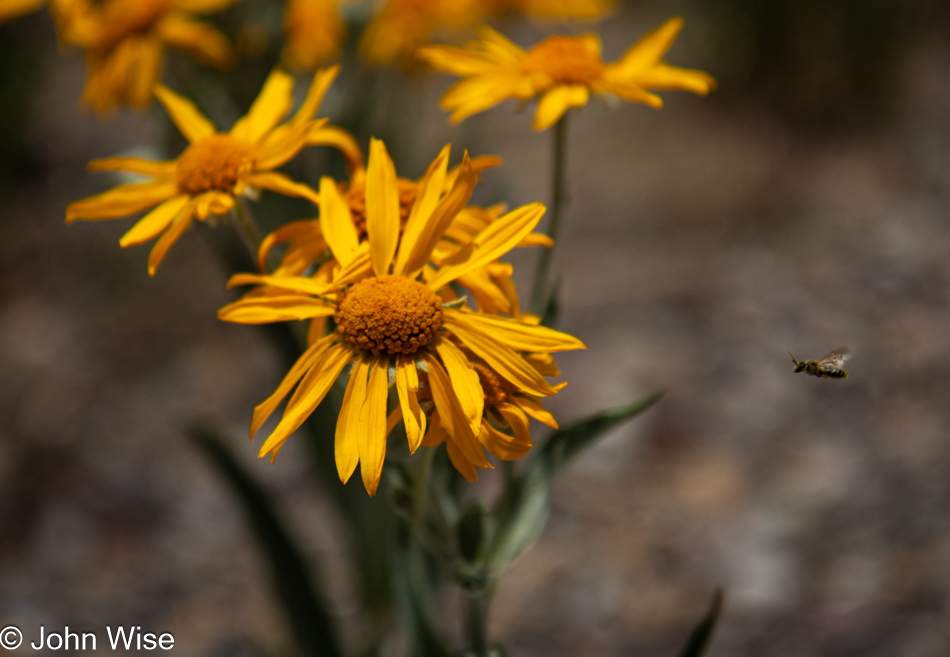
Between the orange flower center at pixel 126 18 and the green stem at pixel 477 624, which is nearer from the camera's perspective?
the green stem at pixel 477 624

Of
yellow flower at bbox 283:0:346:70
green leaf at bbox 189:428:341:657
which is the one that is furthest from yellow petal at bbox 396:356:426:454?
yellow flower at bbox 283:0:346:70

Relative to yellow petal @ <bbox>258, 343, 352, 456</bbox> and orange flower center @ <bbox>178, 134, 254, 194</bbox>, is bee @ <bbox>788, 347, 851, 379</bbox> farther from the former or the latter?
orange flower center @ <bbox>178, 134, 254, 194</bbox>

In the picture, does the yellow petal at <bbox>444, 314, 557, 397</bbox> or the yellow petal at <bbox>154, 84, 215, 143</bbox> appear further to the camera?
the yellow petal at <bbox>154, 84, 215, 143</bbox>

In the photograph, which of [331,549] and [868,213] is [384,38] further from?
[868,213]

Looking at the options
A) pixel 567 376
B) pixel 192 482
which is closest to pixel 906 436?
pixel 567 376

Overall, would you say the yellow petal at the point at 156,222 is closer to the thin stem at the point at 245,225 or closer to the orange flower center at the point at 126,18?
the thin stem at the point at 245,225

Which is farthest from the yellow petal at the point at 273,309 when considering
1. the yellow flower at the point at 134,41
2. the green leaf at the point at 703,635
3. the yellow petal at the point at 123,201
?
the yellow flower at the point at 134,41

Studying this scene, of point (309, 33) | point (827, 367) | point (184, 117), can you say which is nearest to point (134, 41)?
point (309, 33)
